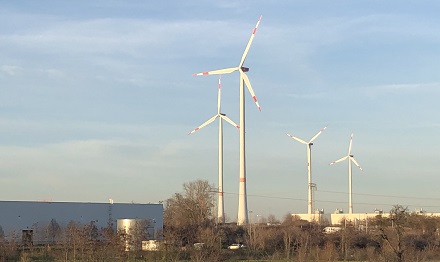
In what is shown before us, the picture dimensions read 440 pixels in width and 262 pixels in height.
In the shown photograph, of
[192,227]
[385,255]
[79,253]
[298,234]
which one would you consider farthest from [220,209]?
[385,255]

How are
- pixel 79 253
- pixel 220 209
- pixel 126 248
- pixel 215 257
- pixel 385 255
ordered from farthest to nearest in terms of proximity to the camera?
pixel 220 209, pixel 126 248, pixel 79 253, pixel 215 257, pixel 385 255

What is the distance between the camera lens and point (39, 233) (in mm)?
60344

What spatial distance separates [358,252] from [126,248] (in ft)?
63.0

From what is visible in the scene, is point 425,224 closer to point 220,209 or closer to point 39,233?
point 220,209

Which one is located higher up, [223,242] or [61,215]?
[61,215]

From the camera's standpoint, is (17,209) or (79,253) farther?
(17,209)

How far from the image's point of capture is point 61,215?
64062mm

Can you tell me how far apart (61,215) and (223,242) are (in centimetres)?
1642

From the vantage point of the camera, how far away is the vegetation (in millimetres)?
28716

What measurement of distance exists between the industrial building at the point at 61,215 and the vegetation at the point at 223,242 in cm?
128

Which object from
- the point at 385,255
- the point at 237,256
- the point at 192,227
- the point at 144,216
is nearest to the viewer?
the point at 385,255

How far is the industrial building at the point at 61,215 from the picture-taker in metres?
59.2

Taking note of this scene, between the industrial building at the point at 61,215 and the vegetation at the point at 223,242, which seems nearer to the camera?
the vegetation at the point at 223,242

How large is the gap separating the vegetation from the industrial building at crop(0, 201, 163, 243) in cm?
128
